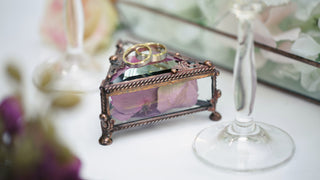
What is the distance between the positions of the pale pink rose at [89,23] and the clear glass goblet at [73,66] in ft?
0.20

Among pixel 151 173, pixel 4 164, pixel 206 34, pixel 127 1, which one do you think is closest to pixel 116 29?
pixel 127 1

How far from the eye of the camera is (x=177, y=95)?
67cm

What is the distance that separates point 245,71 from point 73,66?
41 cm

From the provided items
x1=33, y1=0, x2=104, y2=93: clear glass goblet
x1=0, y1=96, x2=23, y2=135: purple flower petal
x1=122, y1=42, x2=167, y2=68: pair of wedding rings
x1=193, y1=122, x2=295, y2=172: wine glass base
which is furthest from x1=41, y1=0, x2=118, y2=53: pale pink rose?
x1=0, y1=96, x2=23, y2=135: purple flower petal

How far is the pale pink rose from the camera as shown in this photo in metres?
0.95

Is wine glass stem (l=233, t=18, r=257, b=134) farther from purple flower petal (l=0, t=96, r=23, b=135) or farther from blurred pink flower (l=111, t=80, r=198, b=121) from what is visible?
purple flower petal (l=0, t=96, r=23, b=135)

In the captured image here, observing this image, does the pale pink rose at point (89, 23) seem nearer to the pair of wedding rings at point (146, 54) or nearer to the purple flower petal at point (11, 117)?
the pair of wedding rings at point (146, 54)

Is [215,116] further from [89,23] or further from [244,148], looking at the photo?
[89,23]

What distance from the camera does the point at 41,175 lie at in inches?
10.8

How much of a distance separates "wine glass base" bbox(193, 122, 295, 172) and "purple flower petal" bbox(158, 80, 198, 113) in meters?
0.05

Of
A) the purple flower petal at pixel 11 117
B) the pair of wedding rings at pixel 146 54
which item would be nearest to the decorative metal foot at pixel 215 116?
the pair of wedding rings at pixel 146 54

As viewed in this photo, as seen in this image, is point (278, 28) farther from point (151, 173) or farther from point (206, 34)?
point (151, 173)

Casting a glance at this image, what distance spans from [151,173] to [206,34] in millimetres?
378

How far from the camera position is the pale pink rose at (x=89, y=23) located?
0.95 m
